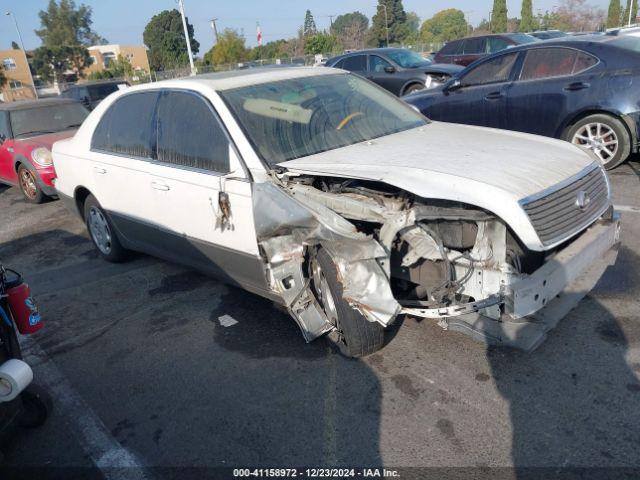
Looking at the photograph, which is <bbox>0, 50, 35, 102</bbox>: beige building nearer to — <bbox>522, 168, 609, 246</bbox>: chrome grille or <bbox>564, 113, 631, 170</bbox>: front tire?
<bbox>564, 113, 631, 170</bbox>: front tire

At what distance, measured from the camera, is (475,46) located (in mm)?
15328

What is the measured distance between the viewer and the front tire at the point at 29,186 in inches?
331

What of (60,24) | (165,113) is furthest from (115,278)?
(60,24)

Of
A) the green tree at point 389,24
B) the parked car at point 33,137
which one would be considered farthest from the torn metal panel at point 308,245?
the green tree at point 389,24

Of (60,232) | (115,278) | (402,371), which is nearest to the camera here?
(402,371)

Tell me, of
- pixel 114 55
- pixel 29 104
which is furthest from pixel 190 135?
pixel 114 55

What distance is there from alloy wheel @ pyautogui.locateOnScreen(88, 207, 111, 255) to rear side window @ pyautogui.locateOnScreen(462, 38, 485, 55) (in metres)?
12.9

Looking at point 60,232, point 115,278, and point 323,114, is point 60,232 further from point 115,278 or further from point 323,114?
point 323,114

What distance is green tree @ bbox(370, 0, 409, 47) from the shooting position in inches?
2435

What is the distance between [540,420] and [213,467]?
1.64 m

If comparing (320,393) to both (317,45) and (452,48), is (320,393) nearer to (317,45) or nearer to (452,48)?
(452,48)

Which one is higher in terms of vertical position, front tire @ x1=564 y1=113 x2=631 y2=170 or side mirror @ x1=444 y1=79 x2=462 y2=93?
side mirror @ x1=444 y1=79 x2=462 y2=93

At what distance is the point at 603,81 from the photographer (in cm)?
614

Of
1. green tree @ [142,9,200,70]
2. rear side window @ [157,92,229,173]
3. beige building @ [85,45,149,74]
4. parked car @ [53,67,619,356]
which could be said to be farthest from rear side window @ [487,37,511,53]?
beige building @ [85,45,149,74]
